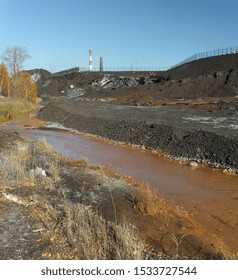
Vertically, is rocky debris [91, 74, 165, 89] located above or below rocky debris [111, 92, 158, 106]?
above

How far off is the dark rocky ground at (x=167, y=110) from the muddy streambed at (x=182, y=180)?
1244 mm

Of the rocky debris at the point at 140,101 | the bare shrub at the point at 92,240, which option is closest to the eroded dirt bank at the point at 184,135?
the bare shrub at the point at 92,240

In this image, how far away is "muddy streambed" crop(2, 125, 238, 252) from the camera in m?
9.96

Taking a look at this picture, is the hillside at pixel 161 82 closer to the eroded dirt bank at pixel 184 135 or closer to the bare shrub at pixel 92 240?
the eroded dirt bank at pixel 184 135

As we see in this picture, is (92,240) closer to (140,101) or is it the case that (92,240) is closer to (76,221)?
(76,221)

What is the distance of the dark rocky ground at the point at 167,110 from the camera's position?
59.2ft

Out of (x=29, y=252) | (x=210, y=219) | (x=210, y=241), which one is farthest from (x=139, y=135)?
(x=29, y=252)

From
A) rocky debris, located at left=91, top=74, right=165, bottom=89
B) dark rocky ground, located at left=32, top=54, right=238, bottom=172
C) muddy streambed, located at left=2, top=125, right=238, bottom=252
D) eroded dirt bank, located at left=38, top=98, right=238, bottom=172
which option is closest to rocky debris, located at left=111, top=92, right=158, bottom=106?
dark rocky ground, located at left=32, top=54, right=238, bottom=172

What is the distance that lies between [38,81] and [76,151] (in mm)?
78213

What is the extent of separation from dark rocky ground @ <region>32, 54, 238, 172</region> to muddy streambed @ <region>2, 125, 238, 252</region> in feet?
4.08

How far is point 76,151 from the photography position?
20.2m

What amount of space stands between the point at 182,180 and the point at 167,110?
69.0ft

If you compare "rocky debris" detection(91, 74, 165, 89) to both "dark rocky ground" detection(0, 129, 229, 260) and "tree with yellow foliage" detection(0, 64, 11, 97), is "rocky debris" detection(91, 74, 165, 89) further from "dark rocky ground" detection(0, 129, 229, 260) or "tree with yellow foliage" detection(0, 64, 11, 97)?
"dark rocky ground" detection(0, 129, 229, 260)

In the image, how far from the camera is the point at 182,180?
14055 mm
